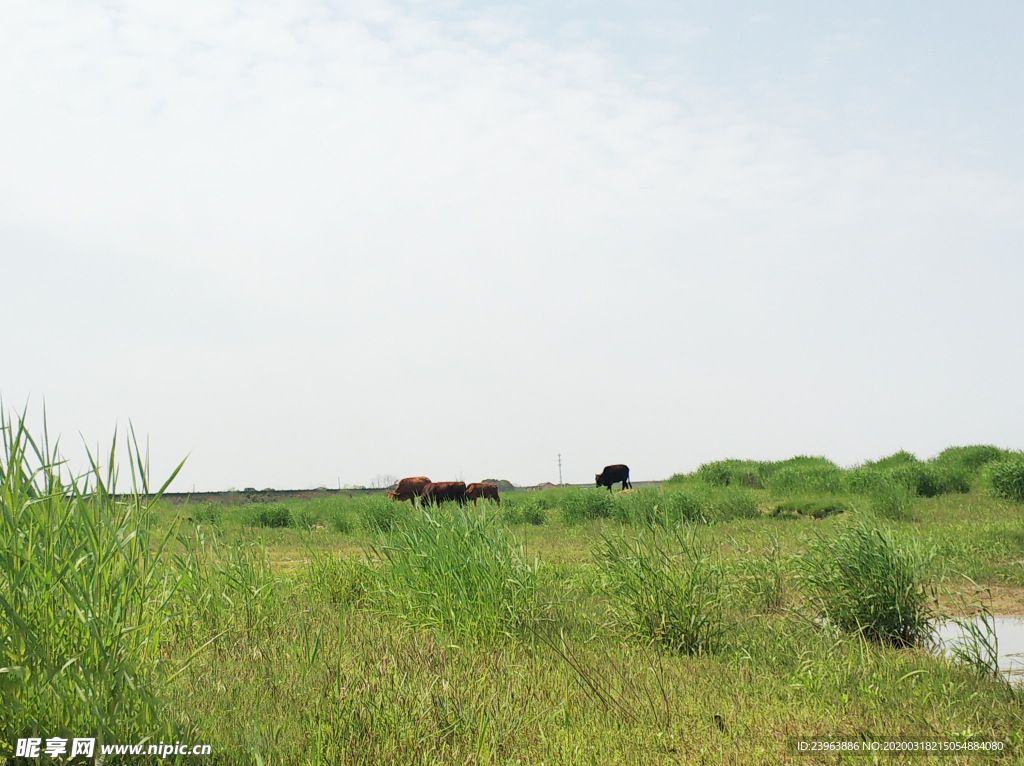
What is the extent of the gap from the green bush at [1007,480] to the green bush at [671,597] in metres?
11.6

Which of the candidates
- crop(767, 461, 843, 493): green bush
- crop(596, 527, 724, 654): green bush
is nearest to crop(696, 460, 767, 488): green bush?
crop(767, 461, 843, 493): green bush

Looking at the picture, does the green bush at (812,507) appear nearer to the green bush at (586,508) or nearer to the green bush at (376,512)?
the green bush at (586,508)

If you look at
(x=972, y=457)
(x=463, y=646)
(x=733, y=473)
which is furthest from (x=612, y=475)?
(x=463, y=646)

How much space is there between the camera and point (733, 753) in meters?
3.05

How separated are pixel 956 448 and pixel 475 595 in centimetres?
1799

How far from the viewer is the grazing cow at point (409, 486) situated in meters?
19.8

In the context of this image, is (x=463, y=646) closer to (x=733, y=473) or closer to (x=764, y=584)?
(x=764, y=584)

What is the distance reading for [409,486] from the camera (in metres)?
20.0

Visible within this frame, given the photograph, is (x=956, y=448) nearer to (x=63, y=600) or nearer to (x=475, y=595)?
(x=475, y=595)

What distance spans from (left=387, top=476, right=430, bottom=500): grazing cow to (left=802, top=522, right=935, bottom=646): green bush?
15.2 meters

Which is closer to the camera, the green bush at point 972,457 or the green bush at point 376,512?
the green bush at point 376,512

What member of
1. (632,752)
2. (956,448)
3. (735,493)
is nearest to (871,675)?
(632,752)

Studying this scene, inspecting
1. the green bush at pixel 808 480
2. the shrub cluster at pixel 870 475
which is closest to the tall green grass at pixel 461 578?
the shrub cluster at pixel 870 475

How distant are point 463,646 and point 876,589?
2.70 m
